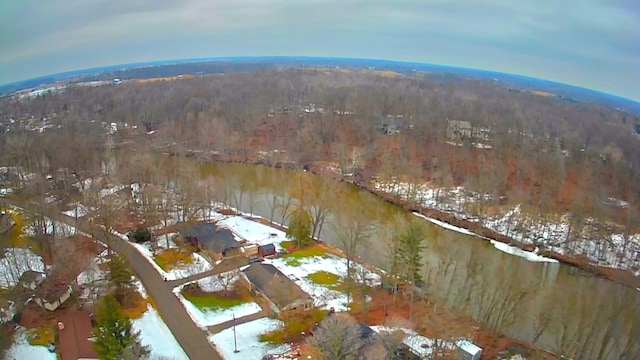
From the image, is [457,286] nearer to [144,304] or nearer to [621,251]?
[621,251]

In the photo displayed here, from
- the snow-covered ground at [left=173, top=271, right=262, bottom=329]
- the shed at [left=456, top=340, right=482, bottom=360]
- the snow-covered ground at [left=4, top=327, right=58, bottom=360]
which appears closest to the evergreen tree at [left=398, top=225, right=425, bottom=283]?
the shed at [left=456, top=340, right=482, bottom=360]

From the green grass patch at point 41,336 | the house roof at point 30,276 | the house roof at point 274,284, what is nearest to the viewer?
the green grass patch at point 41,336

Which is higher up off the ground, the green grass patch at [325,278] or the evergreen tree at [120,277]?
the evergreen tree at [120,277]

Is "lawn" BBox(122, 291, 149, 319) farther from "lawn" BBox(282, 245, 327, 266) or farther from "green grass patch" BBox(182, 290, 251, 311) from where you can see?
"lawn" BBox(282, 245, 327, 266)

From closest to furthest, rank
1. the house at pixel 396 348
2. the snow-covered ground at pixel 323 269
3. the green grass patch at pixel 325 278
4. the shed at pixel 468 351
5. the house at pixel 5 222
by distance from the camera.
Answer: the house at pixel 396 348 → the shed at pixel 468 351 → the snow-covered ground at pixel 323 269 → the green grass patch at pixel 325 278 → the house at pixel 5 222

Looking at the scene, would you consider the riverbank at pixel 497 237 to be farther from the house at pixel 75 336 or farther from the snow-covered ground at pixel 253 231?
the house at pixel 75 336

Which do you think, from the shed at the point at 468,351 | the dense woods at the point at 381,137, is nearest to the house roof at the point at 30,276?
the dense woods at the point at 381,137

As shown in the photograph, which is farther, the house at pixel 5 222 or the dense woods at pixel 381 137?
the dense woods at pixel 381 137
